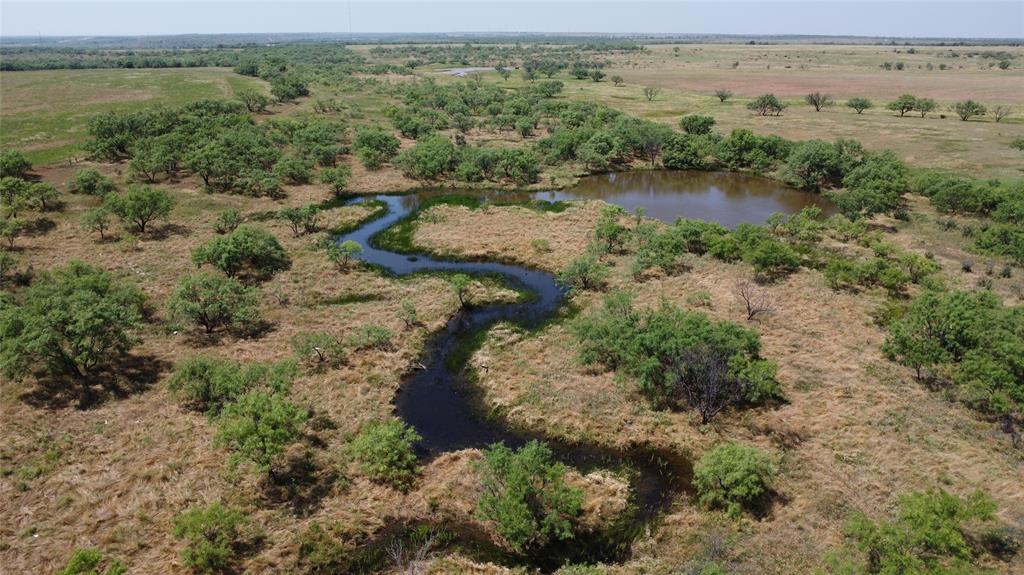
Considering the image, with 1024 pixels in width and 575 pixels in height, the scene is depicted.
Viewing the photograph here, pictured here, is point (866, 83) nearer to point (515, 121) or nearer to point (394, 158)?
point (515, 121)

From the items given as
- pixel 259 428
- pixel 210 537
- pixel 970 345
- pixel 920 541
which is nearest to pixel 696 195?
pixel 970 345

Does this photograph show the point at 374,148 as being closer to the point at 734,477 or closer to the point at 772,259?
the point at 772,259

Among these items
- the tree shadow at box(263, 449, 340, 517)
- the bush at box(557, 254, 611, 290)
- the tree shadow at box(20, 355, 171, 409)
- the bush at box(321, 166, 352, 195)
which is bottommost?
the tree shadow at box(263, 449, 340, 517)

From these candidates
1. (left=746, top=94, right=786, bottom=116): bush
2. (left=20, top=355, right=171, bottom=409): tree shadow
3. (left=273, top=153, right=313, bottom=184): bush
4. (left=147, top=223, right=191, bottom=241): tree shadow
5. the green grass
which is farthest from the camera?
(left=746, top=94, right=786, bottom=116): bush

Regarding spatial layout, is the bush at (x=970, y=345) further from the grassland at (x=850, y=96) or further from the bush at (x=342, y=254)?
the grassland at (x=850, y=96)

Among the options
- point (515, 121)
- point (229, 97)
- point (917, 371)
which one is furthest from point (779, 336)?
point (229, 97)

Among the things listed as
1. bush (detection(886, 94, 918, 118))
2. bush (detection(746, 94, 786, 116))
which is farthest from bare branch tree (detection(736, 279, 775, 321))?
bush (detection(886, 94, 918, 118))

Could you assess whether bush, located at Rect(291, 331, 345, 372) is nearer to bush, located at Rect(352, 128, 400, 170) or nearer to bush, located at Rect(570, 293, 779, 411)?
bush, located at Rect(570, 293, 779, 411)
